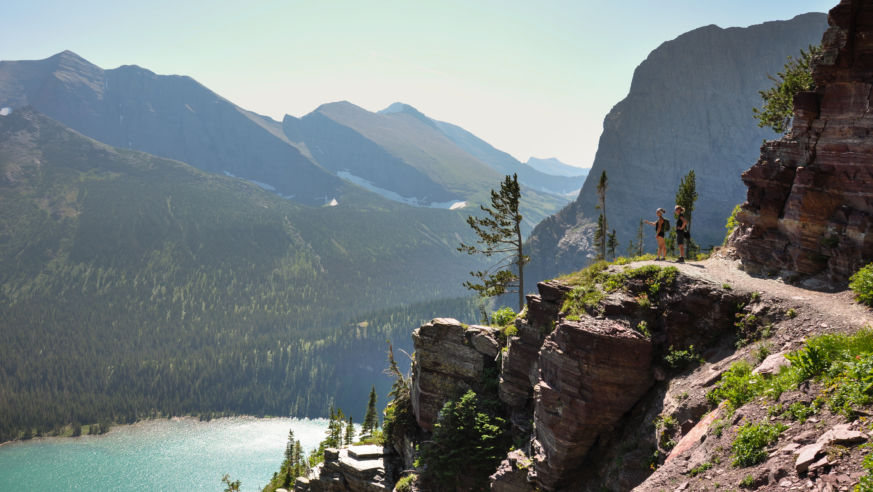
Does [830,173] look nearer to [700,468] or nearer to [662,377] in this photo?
[662,377]

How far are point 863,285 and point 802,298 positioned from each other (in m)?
1.83

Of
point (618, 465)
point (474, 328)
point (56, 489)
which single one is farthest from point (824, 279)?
point (56, 489)

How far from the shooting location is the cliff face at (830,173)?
19688 mm

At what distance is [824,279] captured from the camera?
65.3 feet

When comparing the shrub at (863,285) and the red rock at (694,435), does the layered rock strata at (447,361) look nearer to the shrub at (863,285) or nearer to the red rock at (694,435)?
the red rock at (694,435)

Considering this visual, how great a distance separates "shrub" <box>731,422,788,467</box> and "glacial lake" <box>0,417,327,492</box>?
167768mm

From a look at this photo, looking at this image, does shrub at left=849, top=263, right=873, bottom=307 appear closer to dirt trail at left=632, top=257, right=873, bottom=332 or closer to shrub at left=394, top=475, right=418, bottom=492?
dirt trail at left=632, top=257, right=873, bottom=332

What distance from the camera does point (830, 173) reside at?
68.8 ft

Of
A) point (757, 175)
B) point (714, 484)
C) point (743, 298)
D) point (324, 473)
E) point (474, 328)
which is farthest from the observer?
point (324, 473)

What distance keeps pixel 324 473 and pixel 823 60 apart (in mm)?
50000

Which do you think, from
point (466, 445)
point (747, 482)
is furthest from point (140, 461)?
point (747, 482)

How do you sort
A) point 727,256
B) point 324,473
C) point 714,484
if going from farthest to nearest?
point 324,473
point 727,256
point 714,484

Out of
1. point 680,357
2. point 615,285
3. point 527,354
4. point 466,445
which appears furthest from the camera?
point 466,445

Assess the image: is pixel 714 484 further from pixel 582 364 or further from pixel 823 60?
pixel 823 60
